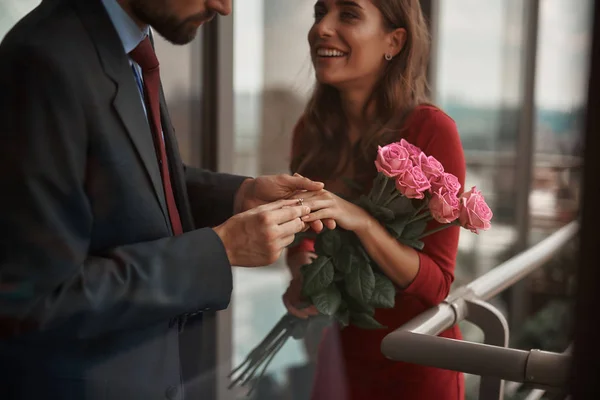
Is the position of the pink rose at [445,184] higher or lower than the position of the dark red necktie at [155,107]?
lower

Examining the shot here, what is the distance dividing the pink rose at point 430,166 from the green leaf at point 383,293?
162mm

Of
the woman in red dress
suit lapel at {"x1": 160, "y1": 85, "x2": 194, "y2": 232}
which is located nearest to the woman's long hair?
the woman in red dress

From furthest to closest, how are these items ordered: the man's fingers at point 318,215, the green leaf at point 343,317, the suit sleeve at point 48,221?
the green leaf at point 343,317 < the man's fingers at point 318,215 < the suit sleeve at point 48,221

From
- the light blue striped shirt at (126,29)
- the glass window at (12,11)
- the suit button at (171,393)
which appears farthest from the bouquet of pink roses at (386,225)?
the glass window at (12,11)

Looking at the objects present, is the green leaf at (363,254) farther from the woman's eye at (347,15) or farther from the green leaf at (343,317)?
the woman's eye at (347,15)

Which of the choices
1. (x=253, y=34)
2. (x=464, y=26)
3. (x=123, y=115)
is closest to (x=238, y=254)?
(x=123, y=115)

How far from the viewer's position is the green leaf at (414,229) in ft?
2.97

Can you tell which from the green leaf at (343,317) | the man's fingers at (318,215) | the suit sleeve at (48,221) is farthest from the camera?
the green leaf at (343,317)

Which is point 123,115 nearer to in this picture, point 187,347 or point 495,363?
point 187,347

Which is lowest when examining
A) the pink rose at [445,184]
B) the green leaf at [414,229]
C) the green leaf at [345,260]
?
the green leaf at [345,260]

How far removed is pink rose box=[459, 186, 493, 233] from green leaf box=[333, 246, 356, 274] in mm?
159

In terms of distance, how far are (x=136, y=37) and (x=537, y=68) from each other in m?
0.69

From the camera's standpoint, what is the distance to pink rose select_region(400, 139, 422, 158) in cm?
89

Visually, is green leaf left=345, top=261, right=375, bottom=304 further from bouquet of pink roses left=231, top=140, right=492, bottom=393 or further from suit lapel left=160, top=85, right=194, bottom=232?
suit lapel left=160, top=85, right=194, bottom=232
